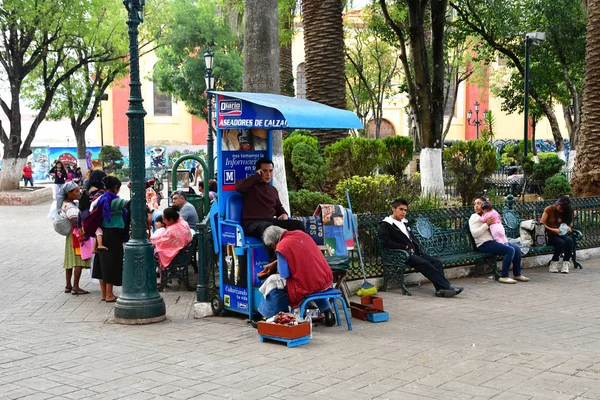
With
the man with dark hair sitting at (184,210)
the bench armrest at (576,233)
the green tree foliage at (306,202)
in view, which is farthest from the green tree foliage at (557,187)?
the man with dark hair sitting at (184,210)

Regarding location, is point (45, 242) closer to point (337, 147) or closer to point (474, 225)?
point (337, 147)

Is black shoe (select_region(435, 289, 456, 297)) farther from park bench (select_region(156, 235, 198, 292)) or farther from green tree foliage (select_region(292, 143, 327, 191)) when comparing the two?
green tree foliage (select_region(292, 143, 327, 191))

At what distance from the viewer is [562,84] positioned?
3200cm

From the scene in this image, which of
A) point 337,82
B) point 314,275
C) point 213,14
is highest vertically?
point 213,14

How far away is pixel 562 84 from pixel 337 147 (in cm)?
2209

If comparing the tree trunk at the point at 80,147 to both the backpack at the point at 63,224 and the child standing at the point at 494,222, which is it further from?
the child standing at the point at 494,222

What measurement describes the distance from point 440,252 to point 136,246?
476 cm

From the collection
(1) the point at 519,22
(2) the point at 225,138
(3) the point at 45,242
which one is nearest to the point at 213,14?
(1) the point at 519,22

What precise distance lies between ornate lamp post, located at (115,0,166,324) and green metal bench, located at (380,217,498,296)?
3.30m

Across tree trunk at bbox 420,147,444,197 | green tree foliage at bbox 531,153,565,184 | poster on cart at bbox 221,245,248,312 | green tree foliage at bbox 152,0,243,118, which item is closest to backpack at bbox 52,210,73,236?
poster on cart at bbox 221,245,248,312

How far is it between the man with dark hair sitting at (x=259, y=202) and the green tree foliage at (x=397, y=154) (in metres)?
6.92

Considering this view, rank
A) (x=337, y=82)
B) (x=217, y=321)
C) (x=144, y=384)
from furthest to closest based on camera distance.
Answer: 1. (x=337, y=82)
2. (x=217, y=321)
3. (x=144, y=384)

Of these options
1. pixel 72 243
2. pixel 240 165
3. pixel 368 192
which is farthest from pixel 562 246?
pixel 72 243

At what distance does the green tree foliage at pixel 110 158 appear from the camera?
1789 inches
